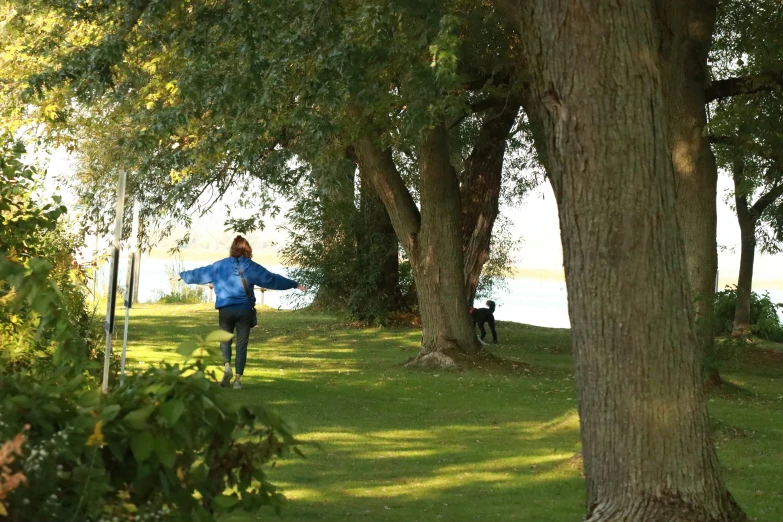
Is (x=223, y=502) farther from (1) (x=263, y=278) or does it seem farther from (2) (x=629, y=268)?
(1) (x=263, y=278)

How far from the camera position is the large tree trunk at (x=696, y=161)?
55.2 ft

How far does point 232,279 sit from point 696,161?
754 cm

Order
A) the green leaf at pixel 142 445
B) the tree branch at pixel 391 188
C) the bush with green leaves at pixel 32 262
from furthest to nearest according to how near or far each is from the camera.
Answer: the tree branch at pixel 391 188 → the bush with green leaves at pixel 32 262 → the green leaf at pixel 142 445

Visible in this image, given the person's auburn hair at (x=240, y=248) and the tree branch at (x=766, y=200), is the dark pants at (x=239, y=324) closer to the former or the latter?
the person's auburn hair at (x=240, y=248)

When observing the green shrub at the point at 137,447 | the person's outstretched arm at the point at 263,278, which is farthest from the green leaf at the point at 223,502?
the person's outstretched arm at the point at 263,278

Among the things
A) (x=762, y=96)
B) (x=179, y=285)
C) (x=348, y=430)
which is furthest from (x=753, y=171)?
(x=179, y=285)

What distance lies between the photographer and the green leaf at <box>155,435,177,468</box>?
3.96m

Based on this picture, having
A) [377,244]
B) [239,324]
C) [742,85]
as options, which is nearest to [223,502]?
[239,324]

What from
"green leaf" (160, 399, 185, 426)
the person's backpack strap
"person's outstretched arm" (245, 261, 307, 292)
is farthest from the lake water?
"green leaf" (160, 399, 185, 426)

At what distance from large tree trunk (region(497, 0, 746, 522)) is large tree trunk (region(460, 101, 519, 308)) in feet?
49.2

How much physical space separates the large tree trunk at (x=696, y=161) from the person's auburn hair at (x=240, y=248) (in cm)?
659

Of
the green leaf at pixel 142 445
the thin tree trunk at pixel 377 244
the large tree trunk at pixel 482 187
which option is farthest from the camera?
the thin tree trunk at pixel 377 244

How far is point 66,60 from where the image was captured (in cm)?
1352

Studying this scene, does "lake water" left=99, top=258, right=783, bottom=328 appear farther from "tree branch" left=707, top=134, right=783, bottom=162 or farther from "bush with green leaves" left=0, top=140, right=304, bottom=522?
"bush with green leaves" left=0, top=140, right=304, bottom=522
